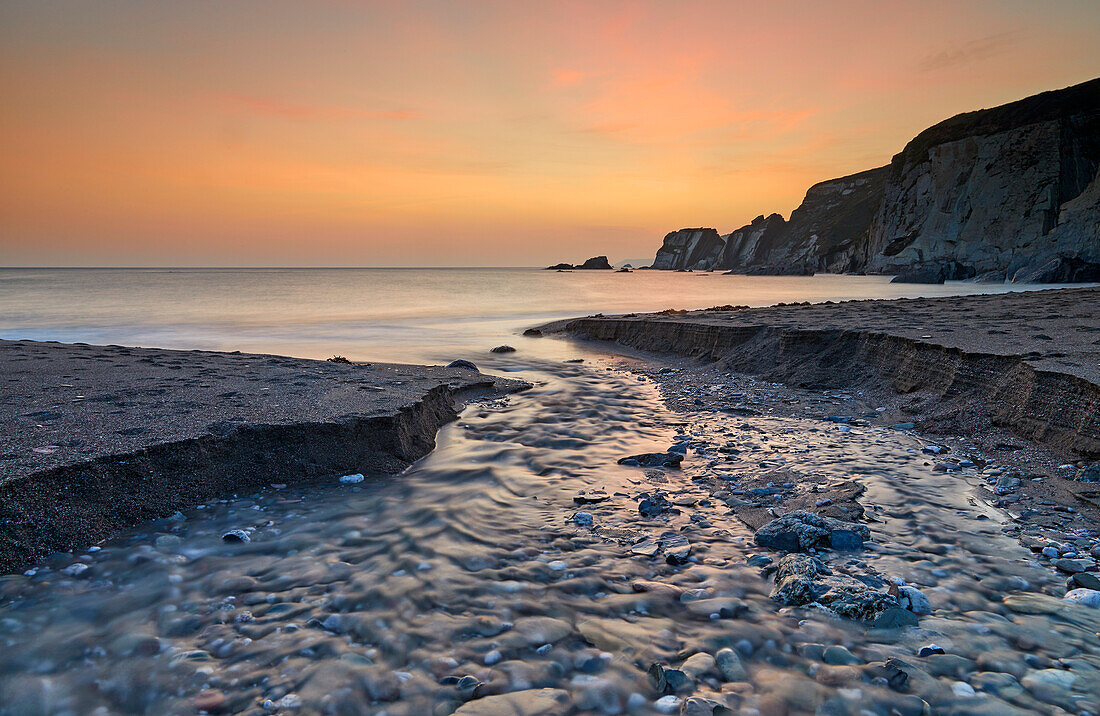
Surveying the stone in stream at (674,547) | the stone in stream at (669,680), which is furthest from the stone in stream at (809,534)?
the stone in stream at (669,680)

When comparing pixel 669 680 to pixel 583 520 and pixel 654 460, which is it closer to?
pixel 583 520

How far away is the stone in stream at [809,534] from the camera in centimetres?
388

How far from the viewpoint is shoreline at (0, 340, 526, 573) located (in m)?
3.84

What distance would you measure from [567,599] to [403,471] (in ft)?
9.29

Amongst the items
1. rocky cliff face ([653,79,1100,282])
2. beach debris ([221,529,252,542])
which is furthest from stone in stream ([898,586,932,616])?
rocky cliff face ([653,79,1100,282])

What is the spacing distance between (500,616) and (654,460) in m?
3.12

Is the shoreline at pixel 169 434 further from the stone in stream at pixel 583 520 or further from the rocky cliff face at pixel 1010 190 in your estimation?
the rocky cliff face at pixel 1010 190

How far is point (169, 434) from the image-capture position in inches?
190

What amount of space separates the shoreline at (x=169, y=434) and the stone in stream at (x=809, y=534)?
353cm

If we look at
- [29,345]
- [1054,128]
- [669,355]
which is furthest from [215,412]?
[1054,128]

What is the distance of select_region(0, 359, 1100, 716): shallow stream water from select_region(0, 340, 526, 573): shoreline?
0.91ft

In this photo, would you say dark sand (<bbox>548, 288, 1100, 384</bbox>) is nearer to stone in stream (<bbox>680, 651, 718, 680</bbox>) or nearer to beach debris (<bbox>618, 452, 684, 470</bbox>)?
beach debris (<bbox>618, 452, 684, 470</bbox>)

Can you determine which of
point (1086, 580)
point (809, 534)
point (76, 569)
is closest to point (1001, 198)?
point (1086, 580)

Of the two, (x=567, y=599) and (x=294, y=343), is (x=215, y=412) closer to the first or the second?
(x=567, y=599)
